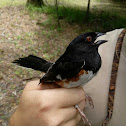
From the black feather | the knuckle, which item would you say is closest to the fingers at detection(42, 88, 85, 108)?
the knuckle

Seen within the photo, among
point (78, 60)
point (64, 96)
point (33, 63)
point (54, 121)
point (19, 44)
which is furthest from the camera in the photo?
point (19, 44)

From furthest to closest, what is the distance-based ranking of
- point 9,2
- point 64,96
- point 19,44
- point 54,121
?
point 9,2, point 19,44, point 64,96, point 54,121

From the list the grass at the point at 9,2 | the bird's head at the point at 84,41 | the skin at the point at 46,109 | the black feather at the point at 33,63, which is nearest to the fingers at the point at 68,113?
the skin at the point at 46,109

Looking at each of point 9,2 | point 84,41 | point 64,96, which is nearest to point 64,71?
point 64,96

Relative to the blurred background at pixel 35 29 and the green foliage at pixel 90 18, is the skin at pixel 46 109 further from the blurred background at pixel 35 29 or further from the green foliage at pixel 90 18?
the green foliage at pixel 90 18

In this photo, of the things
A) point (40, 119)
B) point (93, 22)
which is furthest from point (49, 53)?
point (40, 119)

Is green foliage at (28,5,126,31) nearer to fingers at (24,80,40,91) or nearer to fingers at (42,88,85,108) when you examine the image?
fingers at (24,80,40,91)

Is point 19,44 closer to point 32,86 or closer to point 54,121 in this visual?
point 32,86
